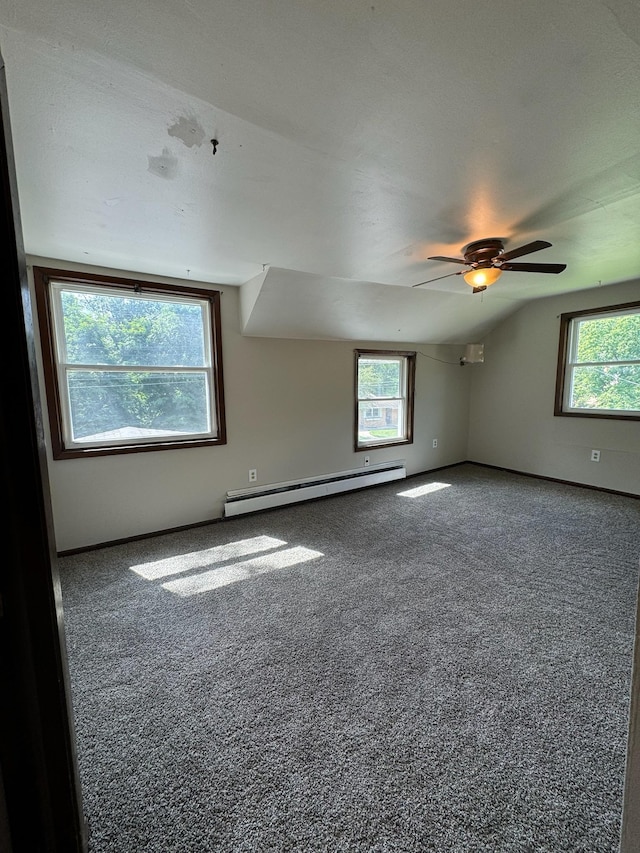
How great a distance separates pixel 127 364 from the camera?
9.17 ft

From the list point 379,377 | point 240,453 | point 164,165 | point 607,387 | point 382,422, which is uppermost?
point 164,165

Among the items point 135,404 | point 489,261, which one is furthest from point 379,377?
point 135,404

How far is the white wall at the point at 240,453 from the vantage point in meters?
2.71

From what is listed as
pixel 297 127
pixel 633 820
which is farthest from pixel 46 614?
pixel 297 127

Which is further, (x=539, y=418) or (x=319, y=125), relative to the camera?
(x=539, y=418)

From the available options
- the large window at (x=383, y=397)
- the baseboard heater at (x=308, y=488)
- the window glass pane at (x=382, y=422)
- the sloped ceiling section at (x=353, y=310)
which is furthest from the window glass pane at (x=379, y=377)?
the baseboard heater at (x=308, y=488)

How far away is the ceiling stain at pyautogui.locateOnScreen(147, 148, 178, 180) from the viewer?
4.53 ft

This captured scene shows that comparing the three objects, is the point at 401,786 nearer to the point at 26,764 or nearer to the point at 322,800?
the point at 322,800

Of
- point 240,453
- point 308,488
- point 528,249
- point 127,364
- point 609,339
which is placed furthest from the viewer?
point 609,339

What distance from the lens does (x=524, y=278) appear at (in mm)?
3316

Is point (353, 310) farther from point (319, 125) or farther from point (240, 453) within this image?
point (319, 125)

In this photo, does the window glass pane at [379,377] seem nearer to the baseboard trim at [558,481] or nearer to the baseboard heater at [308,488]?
the baseboard heater at [308,488]

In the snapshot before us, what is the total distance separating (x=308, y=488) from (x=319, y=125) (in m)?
3.13

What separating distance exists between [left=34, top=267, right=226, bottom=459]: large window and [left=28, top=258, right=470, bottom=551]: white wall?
0.38 feet
